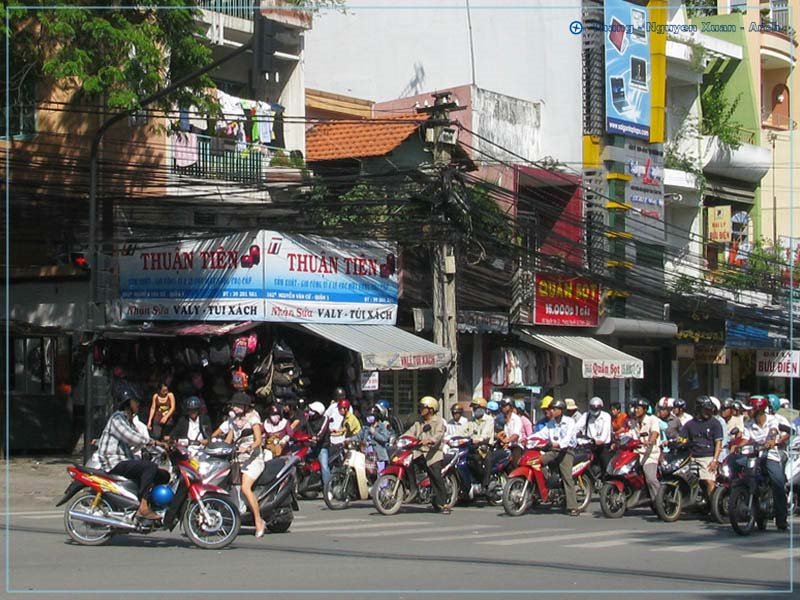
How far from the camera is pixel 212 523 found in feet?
41.5

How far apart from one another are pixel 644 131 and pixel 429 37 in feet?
20.0

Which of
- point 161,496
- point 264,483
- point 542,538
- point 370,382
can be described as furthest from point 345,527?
point 370,382

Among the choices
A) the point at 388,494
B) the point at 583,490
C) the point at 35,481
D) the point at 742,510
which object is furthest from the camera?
the point at 35,481

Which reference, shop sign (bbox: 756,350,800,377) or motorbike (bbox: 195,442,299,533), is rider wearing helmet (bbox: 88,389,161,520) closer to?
Result: motorbike (bbox: 195,442,299,533)

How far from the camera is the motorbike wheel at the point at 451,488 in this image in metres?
18.3

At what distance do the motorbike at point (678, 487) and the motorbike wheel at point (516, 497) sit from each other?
185 centimetres

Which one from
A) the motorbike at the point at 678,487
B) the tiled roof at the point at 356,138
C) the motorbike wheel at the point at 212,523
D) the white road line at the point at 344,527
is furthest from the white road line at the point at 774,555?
the tiled roof at the point at 356,138

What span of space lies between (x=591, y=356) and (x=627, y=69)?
320 inches

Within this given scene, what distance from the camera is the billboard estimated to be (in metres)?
31.8

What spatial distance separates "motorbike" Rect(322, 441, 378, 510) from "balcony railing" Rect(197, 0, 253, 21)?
10652 mm

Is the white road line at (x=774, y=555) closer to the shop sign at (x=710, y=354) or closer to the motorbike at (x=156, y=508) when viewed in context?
the motorbike at (x=156, y=508)

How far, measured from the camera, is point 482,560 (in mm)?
12117

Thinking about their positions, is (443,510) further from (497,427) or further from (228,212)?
(228,212)

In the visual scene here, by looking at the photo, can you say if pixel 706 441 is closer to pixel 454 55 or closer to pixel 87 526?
pixel 87 526
